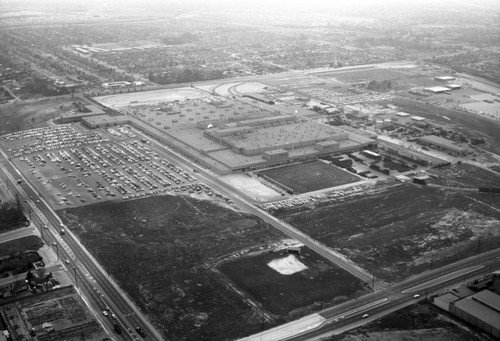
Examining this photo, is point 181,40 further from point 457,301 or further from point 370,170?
point 457,301

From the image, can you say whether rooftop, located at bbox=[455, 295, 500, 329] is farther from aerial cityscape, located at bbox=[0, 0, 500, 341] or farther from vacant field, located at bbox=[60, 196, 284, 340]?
vacant field, located at bbox=[60, 196, 284, 340]

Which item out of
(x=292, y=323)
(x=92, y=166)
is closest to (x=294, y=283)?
(x=292, y=323)

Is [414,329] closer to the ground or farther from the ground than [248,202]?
farther from the ground

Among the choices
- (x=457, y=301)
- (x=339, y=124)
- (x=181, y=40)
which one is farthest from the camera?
(x=181, y=40)

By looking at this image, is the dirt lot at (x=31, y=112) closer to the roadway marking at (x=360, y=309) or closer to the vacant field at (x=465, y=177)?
the vacant field at (x=465, y=177)

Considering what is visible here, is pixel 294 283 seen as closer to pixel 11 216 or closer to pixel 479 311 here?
pixel 479 311

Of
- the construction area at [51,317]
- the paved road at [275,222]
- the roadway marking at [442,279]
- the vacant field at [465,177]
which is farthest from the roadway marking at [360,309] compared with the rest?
the vacant field at [465,177]

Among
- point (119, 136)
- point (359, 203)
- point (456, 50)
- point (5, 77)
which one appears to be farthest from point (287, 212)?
point (456, 50)

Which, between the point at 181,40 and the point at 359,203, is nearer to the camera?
the point at 359,203
